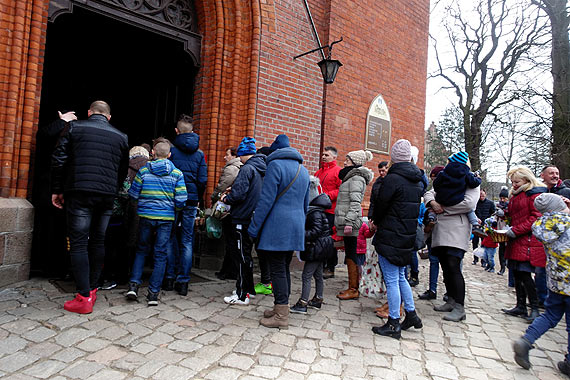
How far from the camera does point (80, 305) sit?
3.67 m

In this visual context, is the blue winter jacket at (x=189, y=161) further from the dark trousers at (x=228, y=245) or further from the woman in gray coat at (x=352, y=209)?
the woman in gray coat at (x=352, y=209)

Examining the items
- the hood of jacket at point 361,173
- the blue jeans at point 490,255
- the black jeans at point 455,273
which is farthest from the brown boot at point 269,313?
the blue jeans at point 490,255

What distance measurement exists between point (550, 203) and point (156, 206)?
12.5 ft

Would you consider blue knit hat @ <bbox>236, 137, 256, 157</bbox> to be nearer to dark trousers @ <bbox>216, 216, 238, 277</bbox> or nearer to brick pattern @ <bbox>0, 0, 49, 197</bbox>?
dark trousers @ <bbox>216, 216, 238, 277</bbox>

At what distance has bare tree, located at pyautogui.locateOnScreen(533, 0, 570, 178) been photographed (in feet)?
35.5

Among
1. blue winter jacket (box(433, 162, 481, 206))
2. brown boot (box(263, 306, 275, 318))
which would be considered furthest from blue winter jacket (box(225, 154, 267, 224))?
blue winter jacket (box(433, 162, 481, 206))

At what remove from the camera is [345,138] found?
759 centimetres

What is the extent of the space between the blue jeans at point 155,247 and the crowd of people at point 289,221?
0.4 inches

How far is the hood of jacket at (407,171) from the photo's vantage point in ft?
12.2

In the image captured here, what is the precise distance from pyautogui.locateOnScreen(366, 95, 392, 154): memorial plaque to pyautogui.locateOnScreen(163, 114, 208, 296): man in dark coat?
438cm

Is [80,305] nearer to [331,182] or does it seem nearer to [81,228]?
[81,228]

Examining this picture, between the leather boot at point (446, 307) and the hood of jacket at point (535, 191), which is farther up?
the hood of jacket at point (535, 191)

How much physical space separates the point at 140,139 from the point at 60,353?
20.4 ft

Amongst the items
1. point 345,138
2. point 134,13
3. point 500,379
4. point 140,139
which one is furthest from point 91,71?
point 500,379
